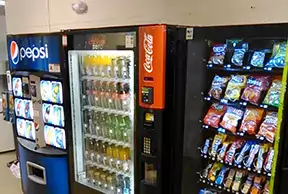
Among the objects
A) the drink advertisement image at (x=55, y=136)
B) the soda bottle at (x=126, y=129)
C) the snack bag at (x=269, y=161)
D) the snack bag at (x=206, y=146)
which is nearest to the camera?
the snack bag at (x=269, y=161)

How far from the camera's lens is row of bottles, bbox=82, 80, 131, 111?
2262 mm

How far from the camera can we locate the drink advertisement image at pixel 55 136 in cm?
266

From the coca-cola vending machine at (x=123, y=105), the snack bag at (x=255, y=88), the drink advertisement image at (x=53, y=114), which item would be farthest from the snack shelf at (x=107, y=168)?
the snack bag at (x=255, y=88)

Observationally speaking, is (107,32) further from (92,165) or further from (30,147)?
(30,147)

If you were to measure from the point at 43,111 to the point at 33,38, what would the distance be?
691mm

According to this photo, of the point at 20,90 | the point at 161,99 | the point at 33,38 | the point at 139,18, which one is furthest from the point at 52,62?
the point at 161,99

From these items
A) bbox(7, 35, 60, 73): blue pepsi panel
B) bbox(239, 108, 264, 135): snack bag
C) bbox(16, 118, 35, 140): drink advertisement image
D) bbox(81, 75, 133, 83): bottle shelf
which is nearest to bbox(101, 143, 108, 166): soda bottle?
bbox(81, 75, 133, 83): bottle shelf

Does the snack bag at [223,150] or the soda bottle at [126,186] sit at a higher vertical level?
the snack bag at [223,150]

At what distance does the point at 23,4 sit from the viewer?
369 cm

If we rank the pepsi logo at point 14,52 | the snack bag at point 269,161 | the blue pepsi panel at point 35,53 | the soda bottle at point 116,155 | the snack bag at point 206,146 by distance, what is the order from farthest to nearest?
the pepsi logo at point 14,52 < the blue pepsi panel at point 35,53 < the soda bottle at point 116,155 < the snack bag at point 206,146 < the snack bag at point 269,161

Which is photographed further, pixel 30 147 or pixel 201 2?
pixel 30 147

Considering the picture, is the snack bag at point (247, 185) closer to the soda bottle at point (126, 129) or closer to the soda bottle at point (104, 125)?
the soda bottle at point (126, 129)

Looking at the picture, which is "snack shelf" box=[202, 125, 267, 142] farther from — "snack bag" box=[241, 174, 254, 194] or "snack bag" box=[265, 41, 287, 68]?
"snack bag" box=[265, 41, 287, 68]

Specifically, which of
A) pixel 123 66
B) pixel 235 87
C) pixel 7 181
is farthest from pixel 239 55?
pixel 7 181
